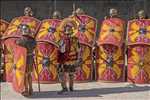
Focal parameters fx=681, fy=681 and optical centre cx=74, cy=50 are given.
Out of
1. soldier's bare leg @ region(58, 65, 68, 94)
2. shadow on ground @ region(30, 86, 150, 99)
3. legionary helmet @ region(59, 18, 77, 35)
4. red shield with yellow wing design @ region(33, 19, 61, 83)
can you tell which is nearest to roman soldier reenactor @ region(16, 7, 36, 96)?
shadow on ground @ region(30, 86, 150, 99)

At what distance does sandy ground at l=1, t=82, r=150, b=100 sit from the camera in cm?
1312

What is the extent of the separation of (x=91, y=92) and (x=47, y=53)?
4.83 feet

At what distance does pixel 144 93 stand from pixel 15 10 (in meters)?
13.8

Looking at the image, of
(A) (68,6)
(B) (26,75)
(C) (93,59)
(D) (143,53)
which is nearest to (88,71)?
(C) (93,59)

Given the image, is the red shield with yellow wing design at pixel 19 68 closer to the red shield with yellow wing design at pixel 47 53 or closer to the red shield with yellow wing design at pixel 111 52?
the red shield with yellow wing design at pixel 47 53

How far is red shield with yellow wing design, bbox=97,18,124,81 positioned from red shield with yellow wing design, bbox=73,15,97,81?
21 centimetres

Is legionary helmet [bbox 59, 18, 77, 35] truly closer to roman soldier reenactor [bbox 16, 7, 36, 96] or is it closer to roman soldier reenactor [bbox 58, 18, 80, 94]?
roman soldier reenactor [bbox 58, 18, 80, 94]

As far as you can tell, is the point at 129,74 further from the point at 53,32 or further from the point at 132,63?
the point at 53,32

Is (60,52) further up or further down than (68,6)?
further down

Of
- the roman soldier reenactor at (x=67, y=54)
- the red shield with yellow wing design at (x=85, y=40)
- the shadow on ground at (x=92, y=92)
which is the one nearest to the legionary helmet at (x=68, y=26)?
the roman soldier reenactor at (x=67, y=54)

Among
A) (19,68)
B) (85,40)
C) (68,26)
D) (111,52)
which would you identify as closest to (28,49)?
(19,68)

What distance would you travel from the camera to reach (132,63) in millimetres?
14898

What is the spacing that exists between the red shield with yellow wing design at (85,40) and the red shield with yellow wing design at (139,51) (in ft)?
2.82

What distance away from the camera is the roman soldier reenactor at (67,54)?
13.6 m
